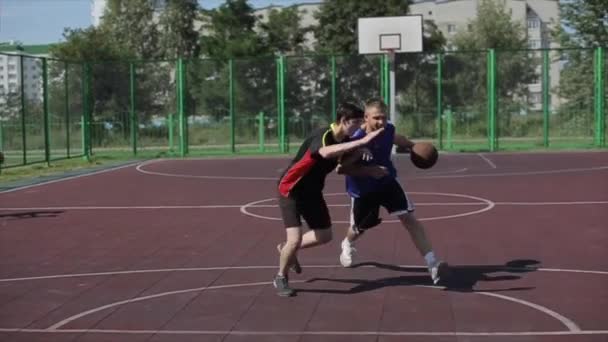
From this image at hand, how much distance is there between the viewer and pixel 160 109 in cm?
3322

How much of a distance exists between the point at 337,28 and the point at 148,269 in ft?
124

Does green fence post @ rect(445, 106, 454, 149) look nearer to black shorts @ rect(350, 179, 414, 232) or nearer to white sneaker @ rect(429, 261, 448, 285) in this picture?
black shorts @ rect(350, 179, 414, 232)

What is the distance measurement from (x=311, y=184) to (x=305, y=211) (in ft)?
0.81

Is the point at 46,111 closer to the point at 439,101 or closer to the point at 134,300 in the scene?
the point at 439,101

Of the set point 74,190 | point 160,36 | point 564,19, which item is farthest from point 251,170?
point 160,36

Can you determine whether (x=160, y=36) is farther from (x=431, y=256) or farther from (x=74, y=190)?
(x=431, y=256)

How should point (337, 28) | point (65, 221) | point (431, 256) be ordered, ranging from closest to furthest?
1. point (431, 256)
2. point (65, 221)
3. point (337, 28)

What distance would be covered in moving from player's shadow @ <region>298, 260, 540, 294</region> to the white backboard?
20.7m

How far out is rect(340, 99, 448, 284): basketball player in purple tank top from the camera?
8328mm

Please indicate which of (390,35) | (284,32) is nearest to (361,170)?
(390,35)

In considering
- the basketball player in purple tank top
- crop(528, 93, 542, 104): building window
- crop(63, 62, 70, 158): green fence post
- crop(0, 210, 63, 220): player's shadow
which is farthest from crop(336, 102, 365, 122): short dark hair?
crop(528, 93, 542, 104): building window

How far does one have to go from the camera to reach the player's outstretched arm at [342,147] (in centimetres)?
781

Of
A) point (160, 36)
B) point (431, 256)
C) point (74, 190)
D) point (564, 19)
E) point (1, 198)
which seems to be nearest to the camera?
point (431, 256)

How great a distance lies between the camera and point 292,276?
914cm
